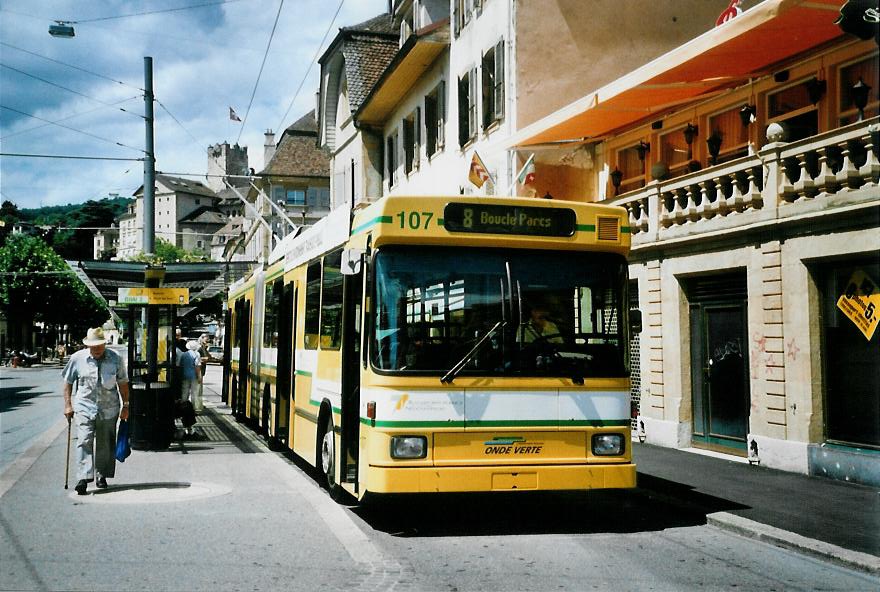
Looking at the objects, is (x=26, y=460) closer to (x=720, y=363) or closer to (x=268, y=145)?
(x=720, y=363)

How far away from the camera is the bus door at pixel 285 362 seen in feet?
43.9

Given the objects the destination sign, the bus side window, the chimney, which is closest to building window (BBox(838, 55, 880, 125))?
the destination sign

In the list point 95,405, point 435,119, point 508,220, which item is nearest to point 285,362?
point 95,405

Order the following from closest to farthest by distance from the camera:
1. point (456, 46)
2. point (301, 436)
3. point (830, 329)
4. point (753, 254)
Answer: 1. point (301, 436)
2. point (830, 329)
3. point (753, 254)
4. point (456, 46)

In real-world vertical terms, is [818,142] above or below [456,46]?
below

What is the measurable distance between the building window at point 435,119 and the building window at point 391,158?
428cm

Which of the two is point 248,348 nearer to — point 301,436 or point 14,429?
point 14,429

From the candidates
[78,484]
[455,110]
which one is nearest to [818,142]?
[78,484]

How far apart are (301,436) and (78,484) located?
282 cm

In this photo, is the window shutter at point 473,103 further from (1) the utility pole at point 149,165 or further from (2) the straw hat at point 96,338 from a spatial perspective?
(2) the straw hat at point 96,338

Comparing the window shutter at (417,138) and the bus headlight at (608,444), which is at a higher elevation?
the window shutter at (417,138)

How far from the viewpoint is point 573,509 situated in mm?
10203

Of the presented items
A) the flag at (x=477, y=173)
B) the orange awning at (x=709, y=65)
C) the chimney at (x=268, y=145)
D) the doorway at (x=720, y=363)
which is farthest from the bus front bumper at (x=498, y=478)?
the chimney at (x=268, y=145)

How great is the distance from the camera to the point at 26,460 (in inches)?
524
